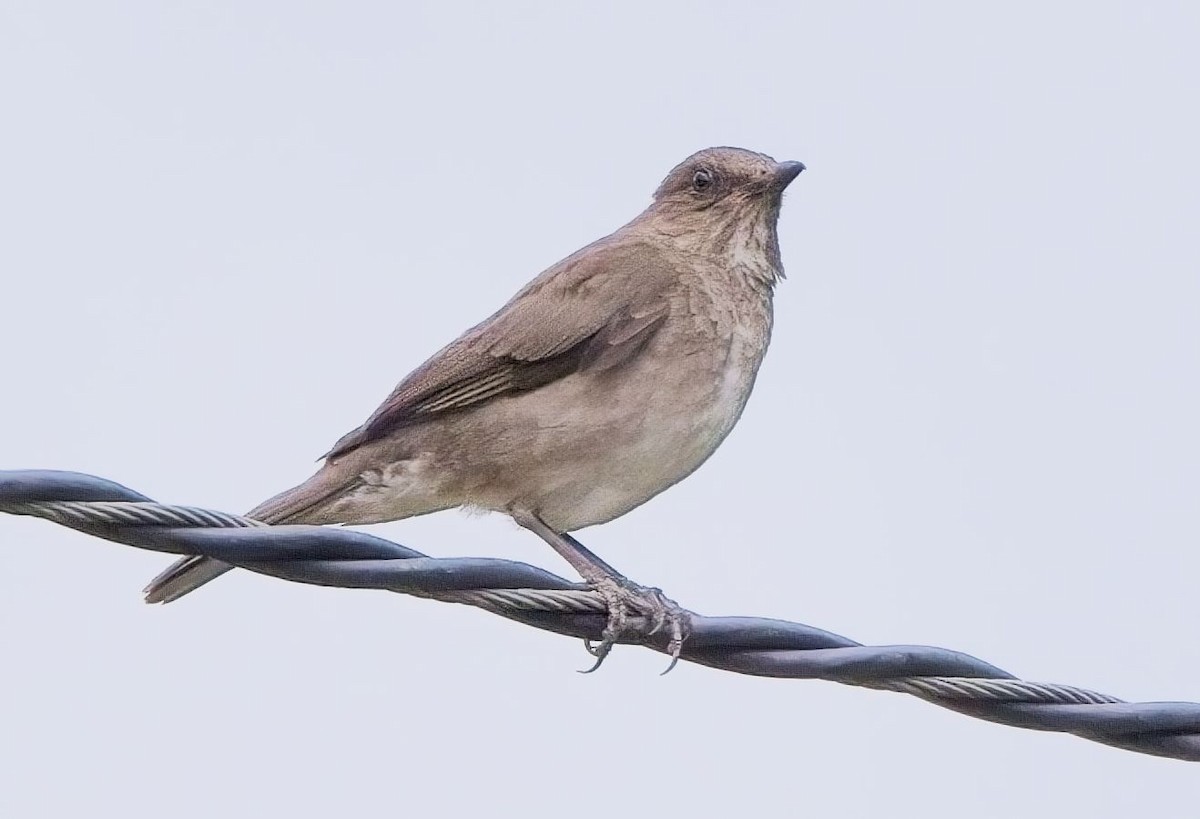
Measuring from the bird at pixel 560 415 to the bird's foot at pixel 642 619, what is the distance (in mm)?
1023

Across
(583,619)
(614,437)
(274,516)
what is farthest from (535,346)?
(583,619)

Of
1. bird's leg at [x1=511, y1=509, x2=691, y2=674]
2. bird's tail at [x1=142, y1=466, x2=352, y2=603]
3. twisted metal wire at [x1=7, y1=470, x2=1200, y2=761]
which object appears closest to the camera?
twisted metal wire at [x1=7, y1=470, x2=1200, y2=761]

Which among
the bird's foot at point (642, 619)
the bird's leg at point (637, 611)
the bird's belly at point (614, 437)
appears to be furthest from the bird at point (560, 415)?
the bird's foot at point (642, 619)

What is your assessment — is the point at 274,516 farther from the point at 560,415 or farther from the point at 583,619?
the point at 583,619

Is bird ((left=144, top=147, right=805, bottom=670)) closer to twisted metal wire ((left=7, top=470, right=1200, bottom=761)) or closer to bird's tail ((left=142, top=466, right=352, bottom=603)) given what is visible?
bird's tail ((left=142, top=466, right=352, bottom=603))

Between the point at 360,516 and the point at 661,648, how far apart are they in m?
2.21

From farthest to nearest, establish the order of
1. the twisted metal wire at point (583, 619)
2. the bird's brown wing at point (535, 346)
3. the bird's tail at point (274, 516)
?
the bird's brown wing at point (535, 346)
the bird's tail at point (274, 516)
the twisted metal wire at point (583, 619)

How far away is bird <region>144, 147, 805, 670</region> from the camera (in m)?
6.80

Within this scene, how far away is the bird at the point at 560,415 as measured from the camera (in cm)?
680

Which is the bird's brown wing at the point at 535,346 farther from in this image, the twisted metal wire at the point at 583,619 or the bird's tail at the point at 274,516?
the twisted metal wire at the point at 583,619

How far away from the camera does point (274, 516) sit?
22.6ft

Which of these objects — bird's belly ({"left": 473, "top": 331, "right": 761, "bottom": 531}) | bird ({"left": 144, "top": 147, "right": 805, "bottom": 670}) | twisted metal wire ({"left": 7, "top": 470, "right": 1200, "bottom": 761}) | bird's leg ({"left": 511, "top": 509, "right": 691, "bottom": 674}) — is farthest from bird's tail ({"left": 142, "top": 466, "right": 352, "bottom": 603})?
twisted metal wire ({"left": 7, "top": 470, "right": 1200, "bottom": 761})

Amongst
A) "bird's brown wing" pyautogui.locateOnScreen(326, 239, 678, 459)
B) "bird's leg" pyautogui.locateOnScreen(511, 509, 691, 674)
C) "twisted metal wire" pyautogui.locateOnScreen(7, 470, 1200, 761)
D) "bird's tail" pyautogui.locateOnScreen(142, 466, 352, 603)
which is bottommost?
"twisted metal wire" pyautogui.locateOnScreen(7, 470, 1200, 761)

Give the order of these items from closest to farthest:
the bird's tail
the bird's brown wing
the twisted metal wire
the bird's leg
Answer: the twisted metal wire < the bird's leg < the bird's tail < the bird's brown wing
